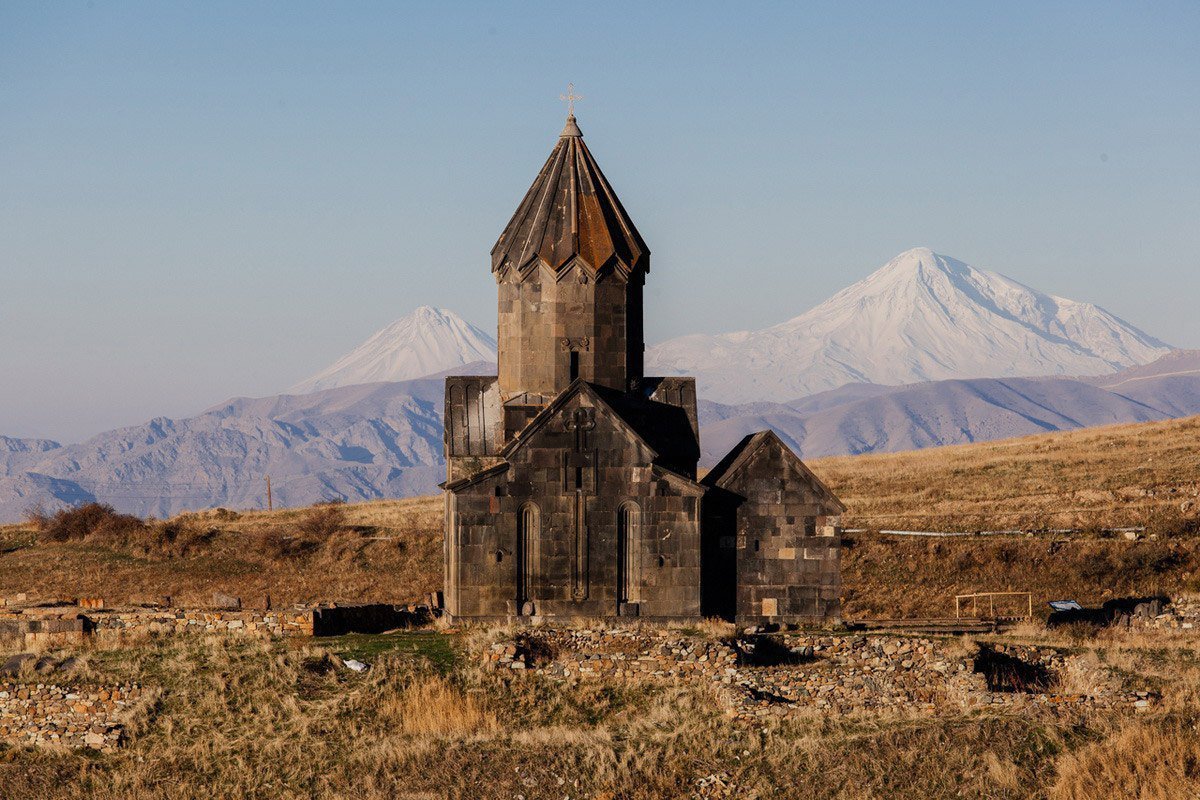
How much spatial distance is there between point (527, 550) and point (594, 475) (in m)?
1.85

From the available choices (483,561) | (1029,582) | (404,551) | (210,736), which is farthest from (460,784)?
(404,551)

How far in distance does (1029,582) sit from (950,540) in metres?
3.55

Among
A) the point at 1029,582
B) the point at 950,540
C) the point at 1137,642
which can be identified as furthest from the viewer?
the point at 950,540

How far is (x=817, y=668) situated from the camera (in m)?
23.2

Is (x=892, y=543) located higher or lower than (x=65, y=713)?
higher

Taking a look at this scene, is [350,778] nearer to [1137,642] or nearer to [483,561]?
[483,561]

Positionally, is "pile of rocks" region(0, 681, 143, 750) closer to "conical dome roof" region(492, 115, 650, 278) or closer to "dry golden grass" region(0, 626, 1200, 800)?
"dry golden grass" region(0, 626, 1200, 800)

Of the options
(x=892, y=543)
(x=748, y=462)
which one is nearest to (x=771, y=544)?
(x=748, y=462)

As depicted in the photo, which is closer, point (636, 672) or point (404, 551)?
point (636, 672)

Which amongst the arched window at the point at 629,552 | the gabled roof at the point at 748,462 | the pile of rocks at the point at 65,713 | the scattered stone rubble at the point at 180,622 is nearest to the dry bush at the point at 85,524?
the scattered stone rubble at the point at 180,622

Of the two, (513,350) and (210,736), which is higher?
(513,350)

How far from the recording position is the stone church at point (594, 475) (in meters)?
28.5

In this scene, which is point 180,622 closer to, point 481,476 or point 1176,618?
point 481,476

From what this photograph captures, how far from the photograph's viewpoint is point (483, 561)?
2841cm
